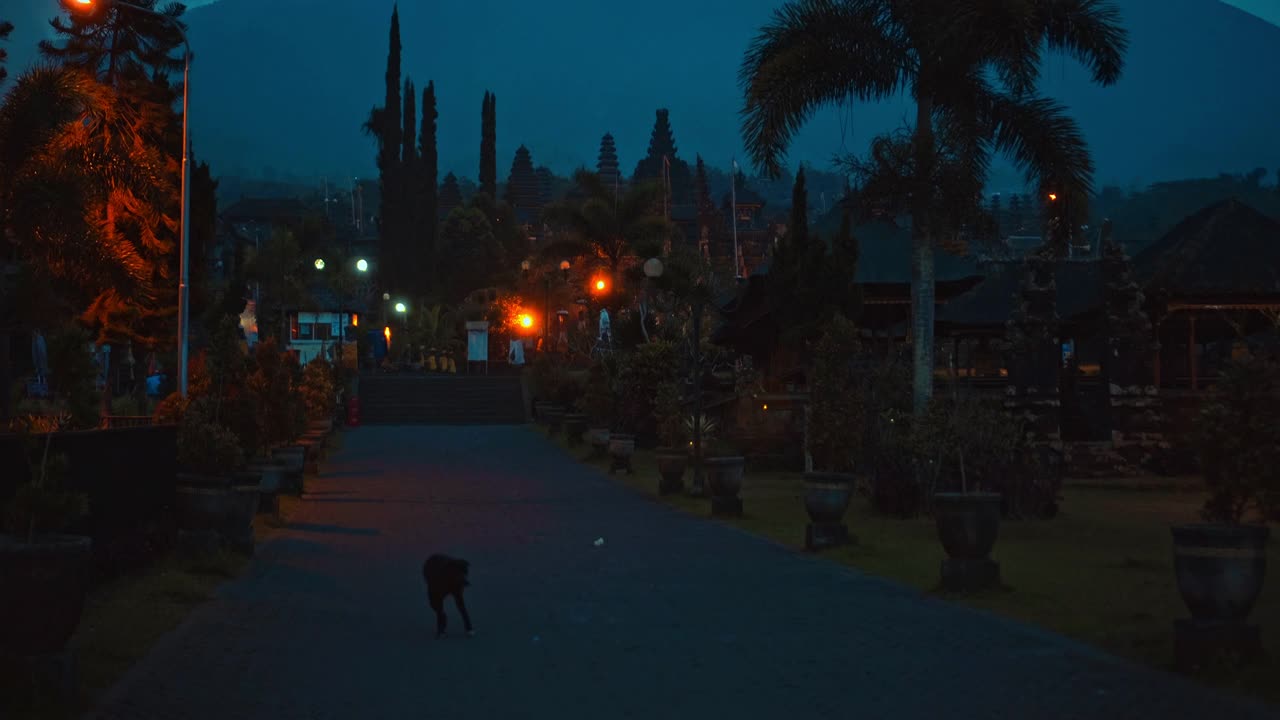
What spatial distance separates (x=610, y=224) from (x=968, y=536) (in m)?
46.2

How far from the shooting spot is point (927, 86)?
868 inches

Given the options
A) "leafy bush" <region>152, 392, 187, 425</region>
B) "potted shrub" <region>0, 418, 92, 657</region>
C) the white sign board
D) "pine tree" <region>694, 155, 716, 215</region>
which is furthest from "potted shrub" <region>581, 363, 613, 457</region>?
"pine tree" <region>694, 155, 716, 215</region>

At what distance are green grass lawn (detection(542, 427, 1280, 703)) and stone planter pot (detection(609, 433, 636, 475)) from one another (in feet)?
11.6

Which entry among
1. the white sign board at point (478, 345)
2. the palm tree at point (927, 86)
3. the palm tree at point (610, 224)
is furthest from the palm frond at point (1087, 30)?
the white sign board at point (478, 345)

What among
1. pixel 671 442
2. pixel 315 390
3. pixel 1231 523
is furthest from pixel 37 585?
pixel 315 390

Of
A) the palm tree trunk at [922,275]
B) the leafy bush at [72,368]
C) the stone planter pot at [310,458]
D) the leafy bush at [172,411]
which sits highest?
the palm tree trunk at [922,275]

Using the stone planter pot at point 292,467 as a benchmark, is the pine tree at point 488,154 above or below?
above

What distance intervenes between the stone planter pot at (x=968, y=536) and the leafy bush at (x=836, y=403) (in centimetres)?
1001

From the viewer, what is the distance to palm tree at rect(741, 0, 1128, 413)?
21234 mm

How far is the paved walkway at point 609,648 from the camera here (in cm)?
775

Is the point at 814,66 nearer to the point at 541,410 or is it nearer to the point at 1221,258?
the point at 1221,258

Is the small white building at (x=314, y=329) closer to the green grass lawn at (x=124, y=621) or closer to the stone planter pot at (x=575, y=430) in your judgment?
the stone planter pot at (x=575, y=430)

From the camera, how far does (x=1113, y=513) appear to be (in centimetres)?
2112

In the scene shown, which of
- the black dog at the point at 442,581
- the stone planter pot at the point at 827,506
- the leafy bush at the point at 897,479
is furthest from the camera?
the leafy bush at the point at 897,479
